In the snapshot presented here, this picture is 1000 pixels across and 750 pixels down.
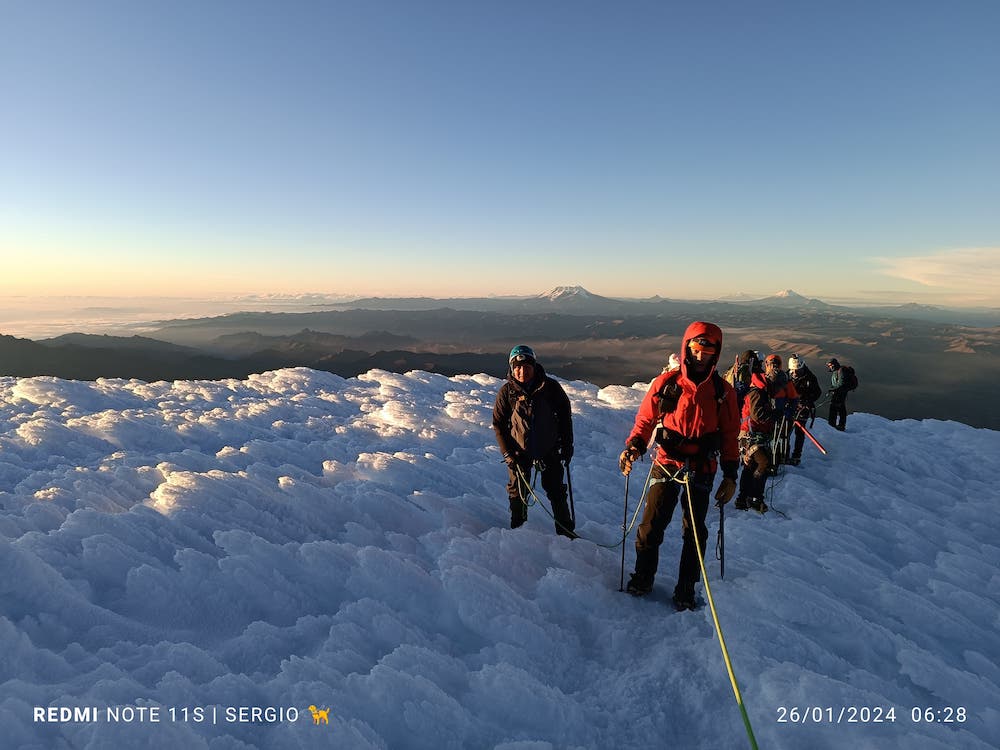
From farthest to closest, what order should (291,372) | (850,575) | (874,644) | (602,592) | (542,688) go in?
1. (291,372)
2. (850,575)
3. (602,592)
4. (874,644)
5. (542,688)

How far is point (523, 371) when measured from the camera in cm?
634

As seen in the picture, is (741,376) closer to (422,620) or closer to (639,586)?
(639,586)

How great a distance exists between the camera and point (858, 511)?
9.95 meters

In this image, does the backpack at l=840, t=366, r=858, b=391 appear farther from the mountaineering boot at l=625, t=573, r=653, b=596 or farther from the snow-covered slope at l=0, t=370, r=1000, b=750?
the mountaineering boot at l=625, t=573, r=653, b=596

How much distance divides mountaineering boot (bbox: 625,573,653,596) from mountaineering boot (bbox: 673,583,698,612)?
33 cm

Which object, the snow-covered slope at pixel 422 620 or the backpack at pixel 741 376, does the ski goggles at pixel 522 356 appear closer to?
the snow-covered slope at pixel 422 620

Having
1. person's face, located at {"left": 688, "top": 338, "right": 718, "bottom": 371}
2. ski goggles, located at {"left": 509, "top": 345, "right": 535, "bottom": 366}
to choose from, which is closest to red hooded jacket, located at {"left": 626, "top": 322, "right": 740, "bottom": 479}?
person's face, located at {"left": 688, "top": 338, "right": 718, "bottom": 371}

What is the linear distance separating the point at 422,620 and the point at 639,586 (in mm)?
2586

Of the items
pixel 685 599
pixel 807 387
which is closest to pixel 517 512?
pixel 685 599

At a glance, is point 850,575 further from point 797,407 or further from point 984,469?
point 984,469

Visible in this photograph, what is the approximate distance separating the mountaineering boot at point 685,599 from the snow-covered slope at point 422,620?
205mm

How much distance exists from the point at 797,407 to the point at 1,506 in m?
15.7

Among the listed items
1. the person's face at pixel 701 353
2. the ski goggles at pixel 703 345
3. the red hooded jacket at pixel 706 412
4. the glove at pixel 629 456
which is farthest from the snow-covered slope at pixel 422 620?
the ski goggles at pixel 703 345

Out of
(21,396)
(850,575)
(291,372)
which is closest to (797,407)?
(850,575)
